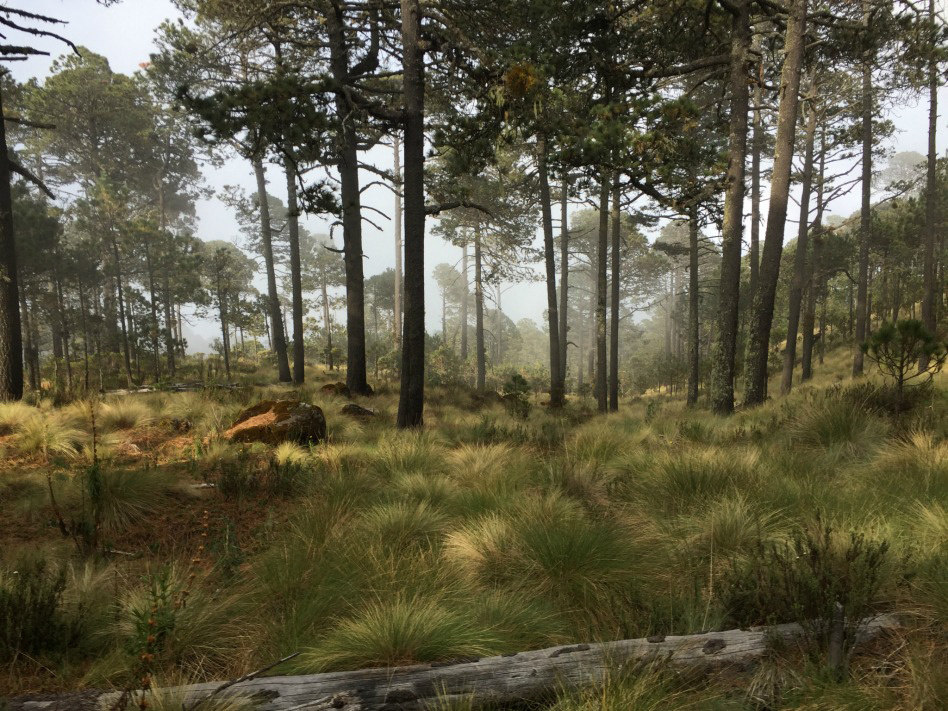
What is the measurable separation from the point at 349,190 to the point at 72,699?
1151 centimetres

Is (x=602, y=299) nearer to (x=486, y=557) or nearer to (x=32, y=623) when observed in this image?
(x=486, y=557)

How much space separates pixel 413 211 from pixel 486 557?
581 cm

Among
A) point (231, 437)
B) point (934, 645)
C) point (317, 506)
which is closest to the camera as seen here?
point (934, 645)

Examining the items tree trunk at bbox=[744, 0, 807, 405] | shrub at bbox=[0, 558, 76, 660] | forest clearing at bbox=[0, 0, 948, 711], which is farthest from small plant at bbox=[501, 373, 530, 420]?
shrub at bbox=[0, 558, 76, 660]

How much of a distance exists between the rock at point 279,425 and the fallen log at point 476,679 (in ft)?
15.5

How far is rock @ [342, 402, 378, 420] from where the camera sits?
29.6 feet

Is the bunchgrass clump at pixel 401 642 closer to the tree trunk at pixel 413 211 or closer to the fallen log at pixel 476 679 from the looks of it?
the fallen log at pixel 476 679

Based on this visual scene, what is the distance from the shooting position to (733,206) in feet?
26.5

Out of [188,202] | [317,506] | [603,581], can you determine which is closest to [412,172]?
[317,506]

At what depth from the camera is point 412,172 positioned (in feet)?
24.4

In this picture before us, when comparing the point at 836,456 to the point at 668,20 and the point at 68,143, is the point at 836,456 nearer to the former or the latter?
the point at 668,20

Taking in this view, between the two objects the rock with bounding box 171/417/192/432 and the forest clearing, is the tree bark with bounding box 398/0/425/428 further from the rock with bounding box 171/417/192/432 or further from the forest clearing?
the rock with bounding box 171/417/192/432

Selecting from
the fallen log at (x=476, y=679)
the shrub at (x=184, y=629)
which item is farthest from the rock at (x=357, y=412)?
the fallen log at (x=476, y=679)

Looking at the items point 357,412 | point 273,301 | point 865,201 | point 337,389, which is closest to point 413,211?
point 357,412
